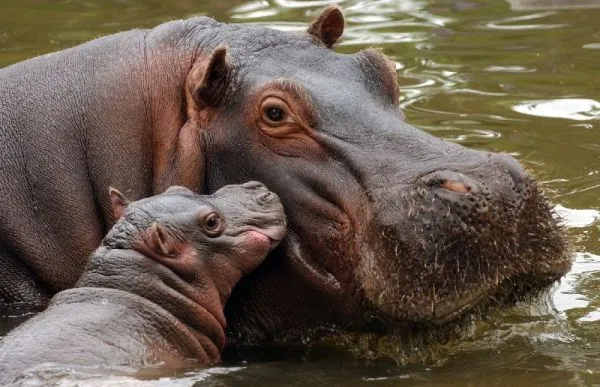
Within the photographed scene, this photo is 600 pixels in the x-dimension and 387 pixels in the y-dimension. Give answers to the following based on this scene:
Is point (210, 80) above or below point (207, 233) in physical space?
above

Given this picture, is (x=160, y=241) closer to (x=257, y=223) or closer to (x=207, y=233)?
(x=207, y=233)

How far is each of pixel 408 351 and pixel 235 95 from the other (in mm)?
1583

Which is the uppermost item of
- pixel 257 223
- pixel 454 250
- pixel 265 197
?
pixel 265 197

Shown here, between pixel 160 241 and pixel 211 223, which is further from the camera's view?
pixel 211 223

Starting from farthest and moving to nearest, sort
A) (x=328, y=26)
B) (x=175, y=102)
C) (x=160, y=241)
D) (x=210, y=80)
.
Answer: (x=328, y=26), (x=175, y=102), (x=210, y=80), (x=160, y=241)

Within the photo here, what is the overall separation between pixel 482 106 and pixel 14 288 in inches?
223

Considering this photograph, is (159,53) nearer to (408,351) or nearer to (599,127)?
(408,351)

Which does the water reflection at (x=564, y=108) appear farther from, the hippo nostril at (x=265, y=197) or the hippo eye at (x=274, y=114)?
the hippo nostril at (x=265, y=197)

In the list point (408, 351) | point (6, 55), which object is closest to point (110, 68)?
point (408, 351)

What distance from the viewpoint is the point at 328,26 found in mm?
8547

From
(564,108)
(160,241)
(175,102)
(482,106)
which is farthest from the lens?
(482,106)

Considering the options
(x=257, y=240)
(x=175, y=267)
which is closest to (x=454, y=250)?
(x=257, y=240)

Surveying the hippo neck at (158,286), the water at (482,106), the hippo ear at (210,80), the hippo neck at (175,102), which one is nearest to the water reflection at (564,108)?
the water at (482,106)

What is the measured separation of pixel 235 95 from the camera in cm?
810
